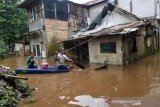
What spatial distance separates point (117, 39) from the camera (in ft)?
47.2

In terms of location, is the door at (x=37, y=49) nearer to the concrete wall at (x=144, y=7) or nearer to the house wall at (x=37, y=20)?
the house wall at (x=37, y=20)

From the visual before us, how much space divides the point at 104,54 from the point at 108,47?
2.01 ft

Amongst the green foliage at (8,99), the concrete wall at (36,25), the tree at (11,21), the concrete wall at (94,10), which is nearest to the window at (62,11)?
the concrete wall at (36,25)

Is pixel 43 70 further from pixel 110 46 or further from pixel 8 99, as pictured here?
pixel 8 99

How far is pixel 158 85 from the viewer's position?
→ 28.4ft

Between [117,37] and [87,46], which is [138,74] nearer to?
[117,37]

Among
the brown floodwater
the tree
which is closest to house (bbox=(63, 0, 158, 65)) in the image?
the brown floodwater

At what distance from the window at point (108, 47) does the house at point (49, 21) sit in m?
6.75

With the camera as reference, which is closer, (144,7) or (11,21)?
(144,7)

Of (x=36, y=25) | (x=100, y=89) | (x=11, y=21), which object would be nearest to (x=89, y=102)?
(x=100, y=89)

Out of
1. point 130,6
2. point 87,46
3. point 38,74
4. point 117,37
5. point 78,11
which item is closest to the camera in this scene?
point 38,74

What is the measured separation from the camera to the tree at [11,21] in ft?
82.9

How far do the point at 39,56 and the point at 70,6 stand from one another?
19.6ft

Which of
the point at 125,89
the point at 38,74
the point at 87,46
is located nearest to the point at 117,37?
the point at 87,46
